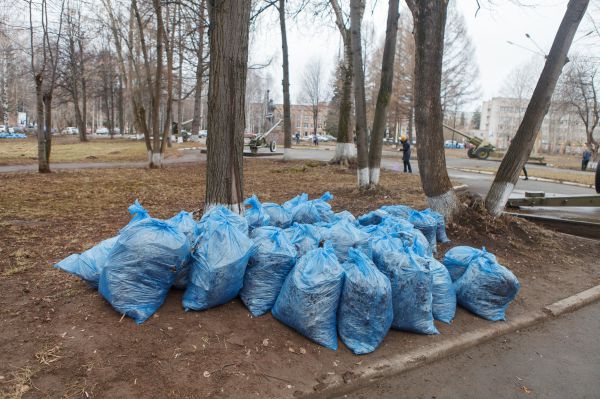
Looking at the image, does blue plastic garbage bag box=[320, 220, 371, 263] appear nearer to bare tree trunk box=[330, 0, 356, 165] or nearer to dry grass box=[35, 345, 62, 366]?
dry grass box=[35, 345, 62, 366]

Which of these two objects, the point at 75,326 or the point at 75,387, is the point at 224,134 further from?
the point at 75,387

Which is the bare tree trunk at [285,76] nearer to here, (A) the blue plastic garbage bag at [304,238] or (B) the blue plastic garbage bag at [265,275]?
(A) the blue plastic garbage bag at [304,238]

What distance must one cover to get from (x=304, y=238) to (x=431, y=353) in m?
1.39

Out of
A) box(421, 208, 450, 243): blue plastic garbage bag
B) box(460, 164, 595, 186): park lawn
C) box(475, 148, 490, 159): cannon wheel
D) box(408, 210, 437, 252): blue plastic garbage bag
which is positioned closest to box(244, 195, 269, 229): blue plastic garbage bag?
box(408, 210, 437, 252): blue plastic garbage bag

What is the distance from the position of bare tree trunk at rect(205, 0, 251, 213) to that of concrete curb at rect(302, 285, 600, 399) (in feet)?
7.24

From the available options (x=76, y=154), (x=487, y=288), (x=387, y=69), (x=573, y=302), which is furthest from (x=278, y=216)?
(x=76, y=154)

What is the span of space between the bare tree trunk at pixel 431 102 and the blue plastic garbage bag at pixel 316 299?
3295mm

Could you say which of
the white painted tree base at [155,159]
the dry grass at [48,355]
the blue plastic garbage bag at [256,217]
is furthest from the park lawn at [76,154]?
the dry grass at [48,355]

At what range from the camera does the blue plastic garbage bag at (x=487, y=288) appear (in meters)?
3.51

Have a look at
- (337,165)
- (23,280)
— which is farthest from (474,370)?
(337,165)

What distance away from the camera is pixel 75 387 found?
7.28 ft

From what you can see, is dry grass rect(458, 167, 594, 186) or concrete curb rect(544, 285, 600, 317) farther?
dry grass rect(458, 167, 594, 186)

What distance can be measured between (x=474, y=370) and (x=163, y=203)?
6120 millimetres

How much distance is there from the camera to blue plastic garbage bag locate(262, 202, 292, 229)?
14.4ft
